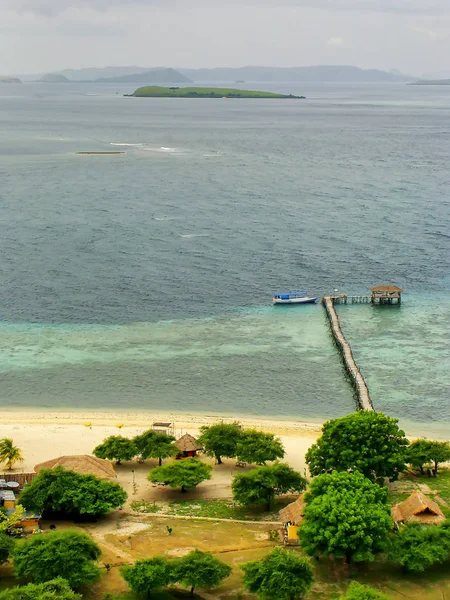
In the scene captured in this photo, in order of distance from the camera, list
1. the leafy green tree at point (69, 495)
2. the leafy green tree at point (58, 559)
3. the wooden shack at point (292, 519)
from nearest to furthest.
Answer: the leafy green tree at point (58, 559)
the wooden shack at point (292, 519)
the leafy green tree at point (69, 495)

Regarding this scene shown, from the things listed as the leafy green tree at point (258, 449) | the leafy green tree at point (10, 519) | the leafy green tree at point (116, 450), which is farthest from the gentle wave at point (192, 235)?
the leafy green tree at point (10, 519)

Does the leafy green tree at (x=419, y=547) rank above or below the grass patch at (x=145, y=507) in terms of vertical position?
above

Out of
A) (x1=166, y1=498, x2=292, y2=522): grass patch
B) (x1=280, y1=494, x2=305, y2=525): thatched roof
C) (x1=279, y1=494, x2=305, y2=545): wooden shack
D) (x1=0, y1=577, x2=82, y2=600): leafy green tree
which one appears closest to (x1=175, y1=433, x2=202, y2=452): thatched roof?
(x1=166, y1=498, x2=292, y2=522): grass patch

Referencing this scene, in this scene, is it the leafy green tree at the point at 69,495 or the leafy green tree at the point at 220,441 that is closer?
the leafy green tree at the point at 69,495

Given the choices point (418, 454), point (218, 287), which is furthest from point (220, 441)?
point (218, 287)

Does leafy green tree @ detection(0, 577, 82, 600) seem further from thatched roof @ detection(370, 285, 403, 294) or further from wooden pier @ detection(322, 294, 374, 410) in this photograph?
thatched roof @ detection(370, 285, 403, 294)

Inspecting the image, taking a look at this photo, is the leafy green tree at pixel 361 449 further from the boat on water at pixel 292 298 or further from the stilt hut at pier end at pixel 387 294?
the stilt hut at pier end at pixel 387 294

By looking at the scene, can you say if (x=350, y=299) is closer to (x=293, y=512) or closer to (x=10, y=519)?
(x=293, y=512)
